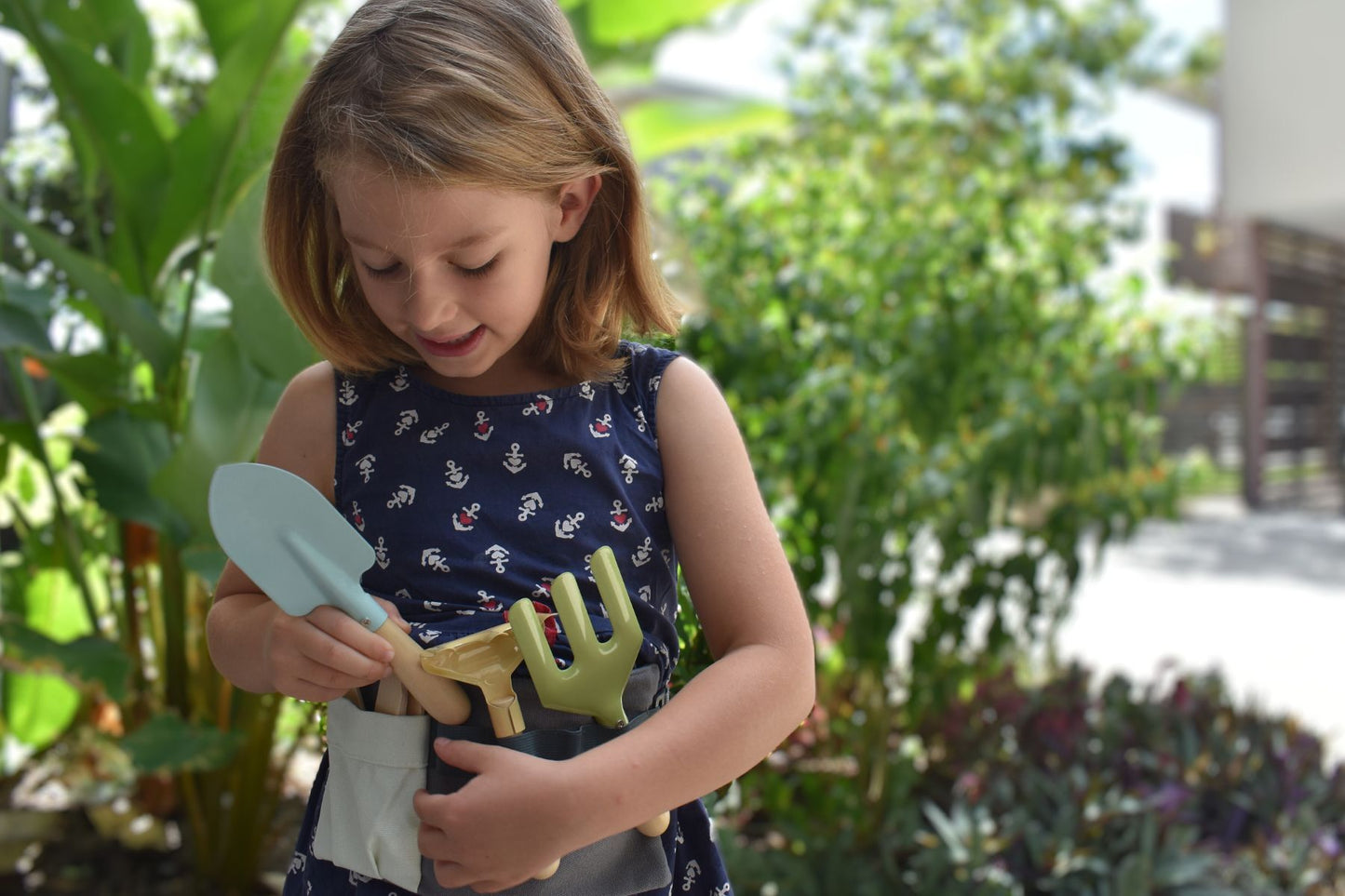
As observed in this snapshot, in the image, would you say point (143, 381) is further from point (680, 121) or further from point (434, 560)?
point (680, 121)

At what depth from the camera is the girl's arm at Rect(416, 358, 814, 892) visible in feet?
2.09

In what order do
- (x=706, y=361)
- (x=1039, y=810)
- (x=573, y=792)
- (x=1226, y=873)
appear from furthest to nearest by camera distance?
(x=706, y=361), (x=1039, y=810), (x=1226, y=873), (x=573, y=792)

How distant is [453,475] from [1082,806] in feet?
5.77

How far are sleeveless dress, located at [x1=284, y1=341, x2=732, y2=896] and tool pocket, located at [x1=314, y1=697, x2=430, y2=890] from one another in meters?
0.05

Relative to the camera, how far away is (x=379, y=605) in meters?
0.70

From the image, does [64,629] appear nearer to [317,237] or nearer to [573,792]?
[317,237]

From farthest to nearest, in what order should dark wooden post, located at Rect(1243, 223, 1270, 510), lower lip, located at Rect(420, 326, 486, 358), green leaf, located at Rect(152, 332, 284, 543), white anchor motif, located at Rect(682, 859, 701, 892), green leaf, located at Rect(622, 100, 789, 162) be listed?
dark wooden post, located at Rect(1243, 223, 1270, 510)
green leaf, located at Rect(622, 100, 789, 162)
green leaf, located at Rect(152, 332, 284, 543)
white anchor motif, located at Rect(682, 859, 701, 892)
lower lip, located at Rect(420, 326, 486, 358)

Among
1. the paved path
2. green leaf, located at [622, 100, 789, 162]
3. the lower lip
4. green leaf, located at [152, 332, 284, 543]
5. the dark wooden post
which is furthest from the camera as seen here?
the dark wooden post

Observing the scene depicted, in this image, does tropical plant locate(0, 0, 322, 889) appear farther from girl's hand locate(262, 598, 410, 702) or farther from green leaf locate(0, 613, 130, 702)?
girl's hand locate(262, 598, 410, 702)

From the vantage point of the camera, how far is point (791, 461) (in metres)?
2.19

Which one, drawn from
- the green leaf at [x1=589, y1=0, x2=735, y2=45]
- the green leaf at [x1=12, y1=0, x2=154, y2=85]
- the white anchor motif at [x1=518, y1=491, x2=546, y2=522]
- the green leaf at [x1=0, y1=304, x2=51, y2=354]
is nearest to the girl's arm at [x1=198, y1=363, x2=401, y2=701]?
the white anchor motif at [x1=518, y1=491, x2=546, y2=522]

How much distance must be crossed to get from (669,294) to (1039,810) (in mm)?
1649

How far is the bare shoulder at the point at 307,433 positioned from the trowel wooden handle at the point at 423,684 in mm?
183

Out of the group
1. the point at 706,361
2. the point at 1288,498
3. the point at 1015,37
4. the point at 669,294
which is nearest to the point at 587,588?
the point at 669,294
